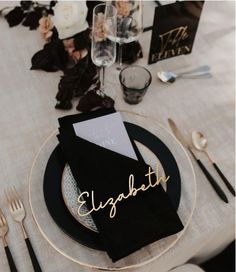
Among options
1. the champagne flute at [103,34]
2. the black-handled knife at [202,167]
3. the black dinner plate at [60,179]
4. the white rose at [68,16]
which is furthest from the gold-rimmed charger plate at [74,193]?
the white rose at [68,16]

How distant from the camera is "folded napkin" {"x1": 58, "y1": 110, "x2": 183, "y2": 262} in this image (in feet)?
2.12

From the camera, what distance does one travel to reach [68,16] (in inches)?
34.9

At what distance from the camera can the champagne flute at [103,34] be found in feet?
2.72

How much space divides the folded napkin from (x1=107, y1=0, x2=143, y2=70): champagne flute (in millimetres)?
355

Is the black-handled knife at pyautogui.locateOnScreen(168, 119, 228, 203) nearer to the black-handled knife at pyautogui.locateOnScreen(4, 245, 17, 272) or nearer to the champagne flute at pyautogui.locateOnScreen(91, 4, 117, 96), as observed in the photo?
the champagne flute at pyautogui.locateOnScreen(91, 4, 117, 96)

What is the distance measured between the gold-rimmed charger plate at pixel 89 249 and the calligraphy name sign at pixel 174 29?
26 centimetres

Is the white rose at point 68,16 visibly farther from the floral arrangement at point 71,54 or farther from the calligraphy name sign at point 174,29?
the calligraphy name sign at point 174,29

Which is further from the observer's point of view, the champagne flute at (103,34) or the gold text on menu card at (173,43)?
the gold text on menu card at (173,43)

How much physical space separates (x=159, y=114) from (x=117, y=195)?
1.01 ft

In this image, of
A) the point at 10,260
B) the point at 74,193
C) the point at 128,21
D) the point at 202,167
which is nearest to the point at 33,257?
the point at 10,260

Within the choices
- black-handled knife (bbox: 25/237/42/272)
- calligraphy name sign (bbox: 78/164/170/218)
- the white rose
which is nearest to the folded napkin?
calligraphy name sign (bbox: 78/164/170/218)

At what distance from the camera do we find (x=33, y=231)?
71 centimetres

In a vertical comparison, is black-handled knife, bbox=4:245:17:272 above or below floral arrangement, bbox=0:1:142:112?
below

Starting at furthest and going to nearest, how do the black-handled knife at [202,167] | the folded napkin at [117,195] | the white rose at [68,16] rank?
the white rose at [68,16] → the black-handled knife at [202,167] → the folded napkin at [117,195]
